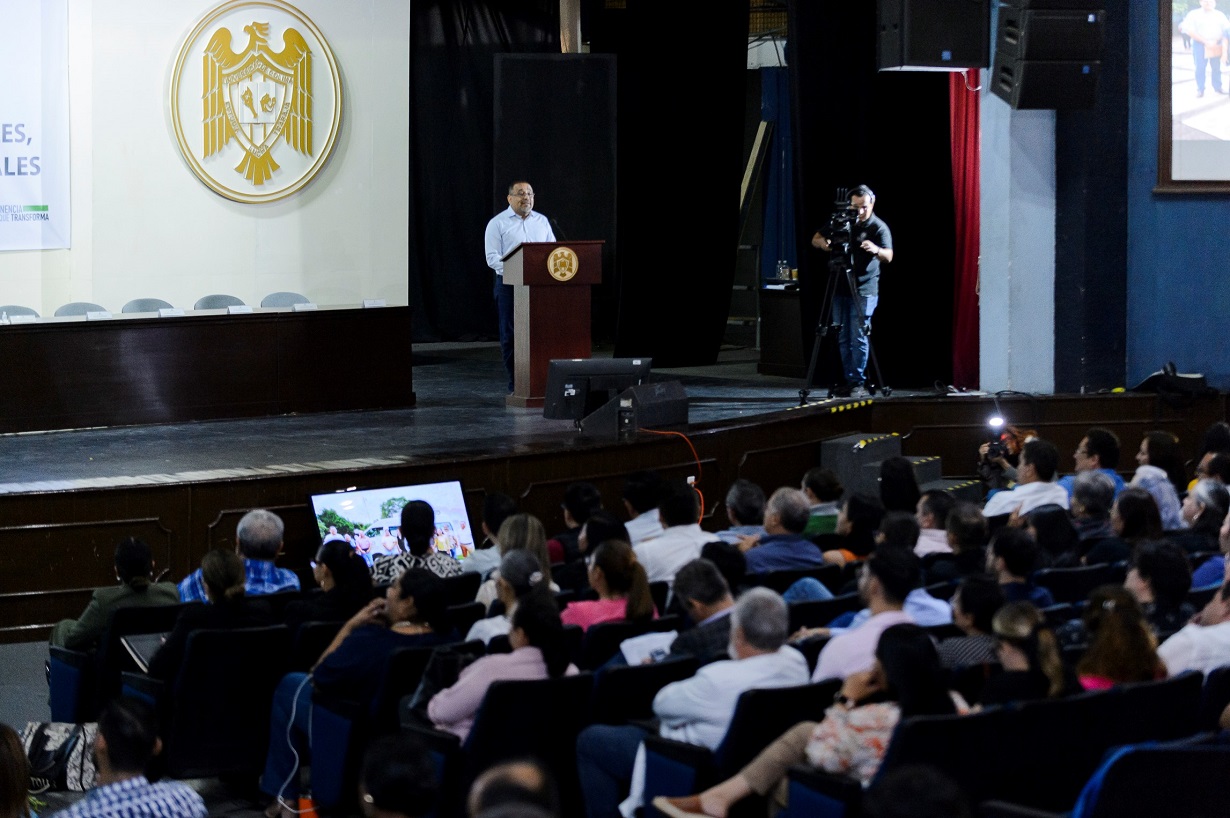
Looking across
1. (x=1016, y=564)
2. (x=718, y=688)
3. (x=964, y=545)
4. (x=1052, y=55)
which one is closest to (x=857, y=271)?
(x=1052, y=55)

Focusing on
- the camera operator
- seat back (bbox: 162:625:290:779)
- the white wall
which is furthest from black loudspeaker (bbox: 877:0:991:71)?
seat back (bbox: 162:625:290:779)

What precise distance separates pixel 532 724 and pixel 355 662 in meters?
0.65

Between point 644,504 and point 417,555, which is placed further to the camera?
point 644,504

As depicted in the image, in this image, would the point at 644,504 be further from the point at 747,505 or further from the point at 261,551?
the point at 261,551

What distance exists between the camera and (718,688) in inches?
155

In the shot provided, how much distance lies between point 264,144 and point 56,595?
4.57 metres

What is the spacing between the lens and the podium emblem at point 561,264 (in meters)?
9.49

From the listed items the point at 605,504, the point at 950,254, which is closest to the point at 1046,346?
the point at 950,254

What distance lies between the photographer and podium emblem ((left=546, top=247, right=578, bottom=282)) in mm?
9492

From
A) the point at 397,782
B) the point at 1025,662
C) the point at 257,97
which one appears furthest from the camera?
the point at 257,97

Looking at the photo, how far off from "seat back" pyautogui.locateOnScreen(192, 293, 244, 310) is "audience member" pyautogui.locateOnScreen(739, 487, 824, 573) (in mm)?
5193

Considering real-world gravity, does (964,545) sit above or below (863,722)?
above

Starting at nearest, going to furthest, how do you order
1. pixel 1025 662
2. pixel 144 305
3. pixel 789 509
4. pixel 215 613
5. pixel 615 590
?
1. pixel 1025 662
2. pixel 615 590
3. pixel 215 613
4. pixel 789 509
5. pixel 144 305

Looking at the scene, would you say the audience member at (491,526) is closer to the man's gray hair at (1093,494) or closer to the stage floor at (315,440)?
the stage floor at (315,440)
